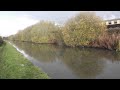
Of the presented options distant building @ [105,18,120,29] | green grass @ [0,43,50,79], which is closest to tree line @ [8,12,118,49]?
distant building @ [105,18,120,29]

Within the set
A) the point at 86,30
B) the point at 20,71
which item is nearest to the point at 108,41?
the point at 86,30

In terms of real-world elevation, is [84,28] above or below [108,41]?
above

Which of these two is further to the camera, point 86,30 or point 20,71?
point 86,30

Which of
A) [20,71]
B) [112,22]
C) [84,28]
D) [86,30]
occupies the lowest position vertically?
[112,22]

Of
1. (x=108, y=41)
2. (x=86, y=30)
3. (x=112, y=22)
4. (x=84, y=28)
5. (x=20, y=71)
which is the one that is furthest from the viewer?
(x=112, y=22)

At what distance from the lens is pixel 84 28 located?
92.5 ft

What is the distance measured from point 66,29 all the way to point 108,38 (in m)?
9.43

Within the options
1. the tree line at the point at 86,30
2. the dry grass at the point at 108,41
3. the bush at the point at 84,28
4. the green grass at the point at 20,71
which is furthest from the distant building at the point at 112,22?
the green grass at the point at 20,71

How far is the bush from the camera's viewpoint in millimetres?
27406

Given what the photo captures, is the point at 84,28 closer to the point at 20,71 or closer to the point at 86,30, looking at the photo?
the point at 86,30

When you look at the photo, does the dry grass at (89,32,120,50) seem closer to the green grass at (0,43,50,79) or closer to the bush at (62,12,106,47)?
the bush at (62,12,106,47)

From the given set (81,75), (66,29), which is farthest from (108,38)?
(81,75)
